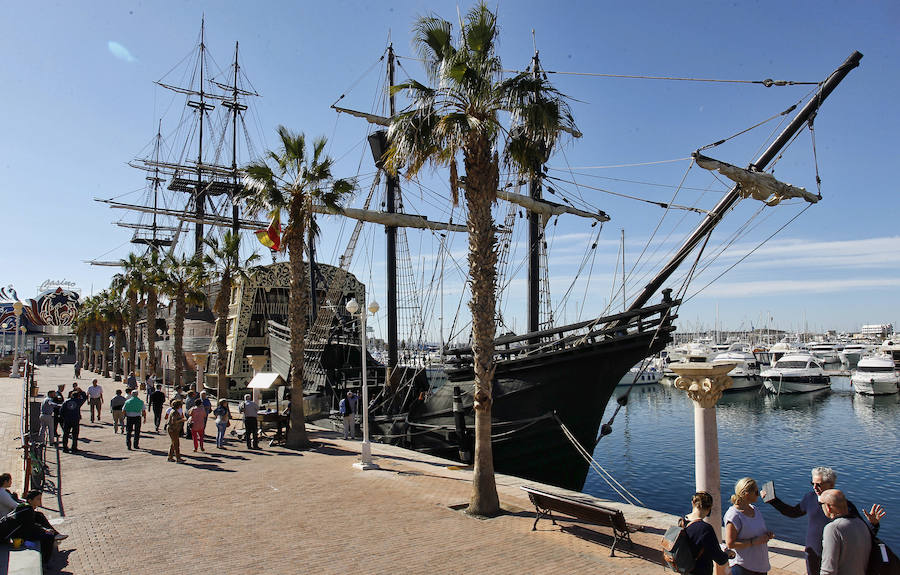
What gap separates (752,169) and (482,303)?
7.87m

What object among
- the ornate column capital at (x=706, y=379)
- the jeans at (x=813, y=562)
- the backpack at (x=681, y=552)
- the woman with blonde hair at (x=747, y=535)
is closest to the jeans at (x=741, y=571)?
the woman with blonde hair at (x=747, y=535)

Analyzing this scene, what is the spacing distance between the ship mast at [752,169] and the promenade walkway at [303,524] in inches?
259

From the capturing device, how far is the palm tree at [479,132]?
32.6ft

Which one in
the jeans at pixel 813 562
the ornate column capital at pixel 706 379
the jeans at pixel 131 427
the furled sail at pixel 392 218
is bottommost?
Result: the jeans at pixel 131 427

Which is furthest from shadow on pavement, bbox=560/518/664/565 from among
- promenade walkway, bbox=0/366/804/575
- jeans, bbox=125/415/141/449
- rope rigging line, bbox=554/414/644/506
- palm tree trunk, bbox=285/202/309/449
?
jeans, bbox=125/415/141/449

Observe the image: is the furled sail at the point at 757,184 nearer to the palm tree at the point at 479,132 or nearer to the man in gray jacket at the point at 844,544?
the palm tree at the point at 479,132

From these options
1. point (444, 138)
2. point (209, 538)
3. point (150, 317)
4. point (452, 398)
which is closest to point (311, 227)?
point (452, 398)

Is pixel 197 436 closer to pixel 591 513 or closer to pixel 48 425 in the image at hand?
pixel 48 425

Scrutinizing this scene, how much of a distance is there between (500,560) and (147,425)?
18.6m

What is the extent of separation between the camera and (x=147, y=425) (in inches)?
842

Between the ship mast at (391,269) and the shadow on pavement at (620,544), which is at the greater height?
the ship mast at (391,269)

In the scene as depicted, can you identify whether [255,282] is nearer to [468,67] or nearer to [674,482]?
[674,482]

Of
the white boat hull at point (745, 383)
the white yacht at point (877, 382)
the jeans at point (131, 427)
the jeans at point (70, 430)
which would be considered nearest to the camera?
the jeans at point (70, 430)

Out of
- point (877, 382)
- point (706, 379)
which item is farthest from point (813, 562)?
point (877, 382)
